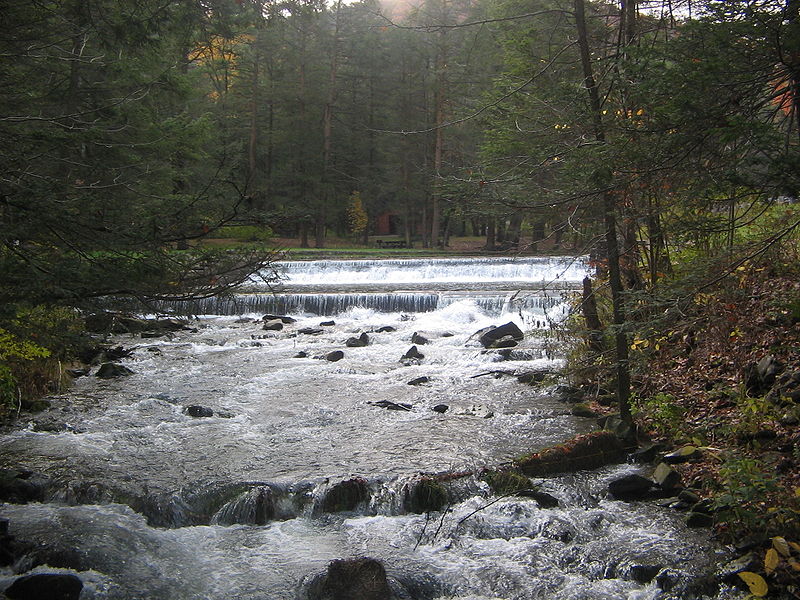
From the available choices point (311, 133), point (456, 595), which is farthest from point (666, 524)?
point (311, 133)

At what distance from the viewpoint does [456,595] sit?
5352 mm

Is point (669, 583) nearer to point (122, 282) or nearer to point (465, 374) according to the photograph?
point (122, 282)

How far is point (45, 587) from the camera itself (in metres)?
5.05

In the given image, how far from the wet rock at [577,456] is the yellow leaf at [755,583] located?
2.54 metres

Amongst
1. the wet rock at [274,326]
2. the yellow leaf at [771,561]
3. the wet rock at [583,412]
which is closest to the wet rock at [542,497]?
the yellow leaf at [771,561]

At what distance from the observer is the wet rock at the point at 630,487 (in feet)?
21.9

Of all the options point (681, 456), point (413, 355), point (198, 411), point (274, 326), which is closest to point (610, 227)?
point (681, 456)

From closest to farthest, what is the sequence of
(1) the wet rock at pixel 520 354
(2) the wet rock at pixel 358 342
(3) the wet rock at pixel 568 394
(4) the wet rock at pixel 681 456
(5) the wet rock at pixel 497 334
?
(4) the wet rock at pixel 681 456, (3) the wet rock at pixel 568 394, (1) the wet rock at pixel 520 354, (5) the wet rock at pixel 497 334, (2) the wet rock at pixel 358 342

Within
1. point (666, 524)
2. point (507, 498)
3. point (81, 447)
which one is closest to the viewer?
point (666, 524)

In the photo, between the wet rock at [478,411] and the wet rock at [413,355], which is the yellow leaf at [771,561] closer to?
the wet rock at [478,411]

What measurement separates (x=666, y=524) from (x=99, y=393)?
8.54 metres

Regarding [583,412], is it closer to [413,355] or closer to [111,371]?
[413,355]

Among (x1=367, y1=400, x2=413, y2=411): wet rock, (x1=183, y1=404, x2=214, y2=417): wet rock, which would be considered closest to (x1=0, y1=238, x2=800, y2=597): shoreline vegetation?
(x1=183, y1=404, x2=214, y2=417): wet rock

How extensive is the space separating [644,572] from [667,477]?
1.50m
